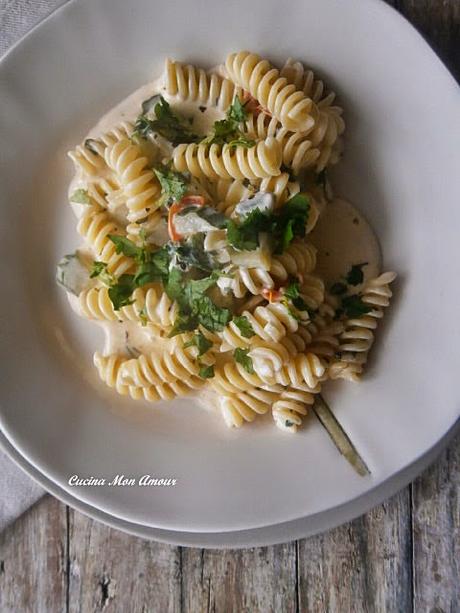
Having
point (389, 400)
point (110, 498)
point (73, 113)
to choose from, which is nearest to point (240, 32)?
point (73, 113)

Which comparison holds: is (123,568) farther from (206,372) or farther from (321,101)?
(321,101)

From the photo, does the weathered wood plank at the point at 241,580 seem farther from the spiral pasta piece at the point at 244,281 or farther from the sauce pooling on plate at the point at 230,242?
the spiral pasta piece at the point at 244,281

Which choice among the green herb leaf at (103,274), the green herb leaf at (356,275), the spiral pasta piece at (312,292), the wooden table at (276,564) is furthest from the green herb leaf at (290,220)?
the wooden table at (276,564)

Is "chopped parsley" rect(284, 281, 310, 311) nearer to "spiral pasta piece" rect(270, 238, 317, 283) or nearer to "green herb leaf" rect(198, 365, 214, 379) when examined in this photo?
"spiral pasta piece" rect(270, 238, 317, 283)

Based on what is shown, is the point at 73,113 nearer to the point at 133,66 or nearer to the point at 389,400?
the point at 133,66

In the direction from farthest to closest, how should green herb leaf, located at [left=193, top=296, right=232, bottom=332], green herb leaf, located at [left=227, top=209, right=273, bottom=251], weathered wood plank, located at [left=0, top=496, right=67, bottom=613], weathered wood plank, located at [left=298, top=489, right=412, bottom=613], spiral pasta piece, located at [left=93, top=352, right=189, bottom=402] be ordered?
weathered wood plank, located at [left=0, top=496, right=67, bottom=613], weathered wood plank, located at [left=298, top=489, right=412, bottom=613], spiral pasta piece, located at [left=93, top=352, right=189, bottom=402], green herb leaf, located at [left=193, top=296, right=232, bottom=332], green herb leaf, located at [left=227, top=209, right=273, bottom=251]

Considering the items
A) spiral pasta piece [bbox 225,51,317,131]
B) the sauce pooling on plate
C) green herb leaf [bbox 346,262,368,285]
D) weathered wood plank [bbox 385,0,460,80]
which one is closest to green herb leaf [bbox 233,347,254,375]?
Answer: the sauce pooling on plate

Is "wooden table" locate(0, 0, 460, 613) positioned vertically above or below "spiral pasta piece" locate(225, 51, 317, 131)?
below
